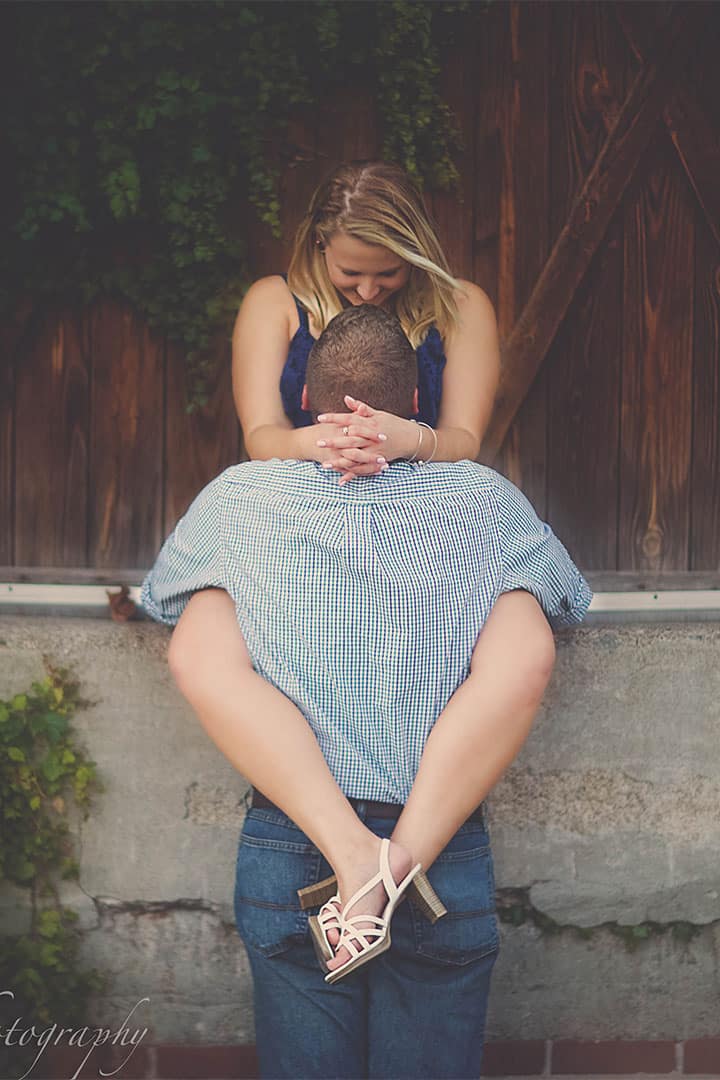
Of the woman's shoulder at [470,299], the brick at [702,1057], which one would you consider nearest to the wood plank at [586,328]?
the woman's shoulder at [470,299]

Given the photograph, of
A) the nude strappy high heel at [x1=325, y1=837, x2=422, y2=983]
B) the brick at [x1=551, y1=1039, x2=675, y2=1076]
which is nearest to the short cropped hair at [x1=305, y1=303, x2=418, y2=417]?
the nude strappy high heel at [x1=325, y1=837, x2=422, y2=983]

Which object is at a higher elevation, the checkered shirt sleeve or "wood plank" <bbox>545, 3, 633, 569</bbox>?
"wood plank" <bbox>545, 3, 633, 569</bbox>

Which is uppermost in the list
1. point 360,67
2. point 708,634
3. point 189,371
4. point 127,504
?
point 360,67

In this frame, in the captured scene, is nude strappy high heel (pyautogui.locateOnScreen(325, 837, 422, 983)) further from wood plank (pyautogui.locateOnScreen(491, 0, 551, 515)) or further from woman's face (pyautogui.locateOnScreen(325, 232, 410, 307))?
wood plank (pyautogui.locateOnScreen(491, 0, 551, 515))

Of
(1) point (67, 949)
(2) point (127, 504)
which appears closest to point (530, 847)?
(1) point (67, 949)

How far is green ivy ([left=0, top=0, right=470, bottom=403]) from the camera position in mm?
3246

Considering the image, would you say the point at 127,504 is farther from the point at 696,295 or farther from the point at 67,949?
the point at 696,295

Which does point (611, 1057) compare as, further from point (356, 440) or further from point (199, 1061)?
point (356, 440)

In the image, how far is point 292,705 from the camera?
192 cm

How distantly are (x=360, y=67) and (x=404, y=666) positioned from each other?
2.15 meters

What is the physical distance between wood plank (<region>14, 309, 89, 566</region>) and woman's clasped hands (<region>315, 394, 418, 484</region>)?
64.2 inches

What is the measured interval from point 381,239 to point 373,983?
1531mm

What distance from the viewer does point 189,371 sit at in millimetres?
3393

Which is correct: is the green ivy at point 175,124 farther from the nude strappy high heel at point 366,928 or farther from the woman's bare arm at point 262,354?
the nude strappy high heel at point 366,928
